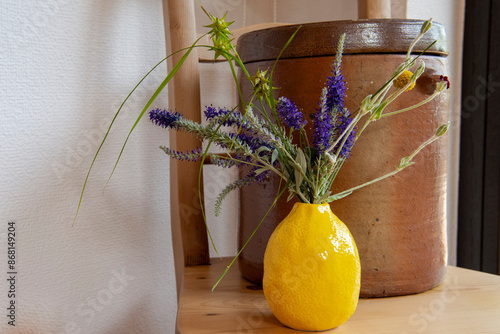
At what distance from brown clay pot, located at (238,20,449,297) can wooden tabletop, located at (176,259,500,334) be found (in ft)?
0.10

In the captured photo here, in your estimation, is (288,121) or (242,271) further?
(242,271)

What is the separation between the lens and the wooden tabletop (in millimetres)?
481

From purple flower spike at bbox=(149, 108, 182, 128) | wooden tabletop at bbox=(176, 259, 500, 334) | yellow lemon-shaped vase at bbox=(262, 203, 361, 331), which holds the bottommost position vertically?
wooden tabletop at bbox=(176, 259, 500, 334)

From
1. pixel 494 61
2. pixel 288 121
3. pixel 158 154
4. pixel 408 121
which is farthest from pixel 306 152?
pixel 494 61

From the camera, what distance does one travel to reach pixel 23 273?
67cm

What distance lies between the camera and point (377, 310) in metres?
0.52

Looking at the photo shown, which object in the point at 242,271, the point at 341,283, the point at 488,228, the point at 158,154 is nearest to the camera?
the point at 341,283

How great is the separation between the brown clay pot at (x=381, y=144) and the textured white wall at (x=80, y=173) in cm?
28

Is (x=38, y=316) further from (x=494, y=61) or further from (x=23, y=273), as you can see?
(x=494, y=61)

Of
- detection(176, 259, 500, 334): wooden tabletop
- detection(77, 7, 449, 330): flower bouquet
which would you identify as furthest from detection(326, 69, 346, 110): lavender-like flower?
detection(176, 259, 500, 334): wooden tabletop

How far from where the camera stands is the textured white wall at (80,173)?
0.65 metres

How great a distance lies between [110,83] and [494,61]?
70 centimetres

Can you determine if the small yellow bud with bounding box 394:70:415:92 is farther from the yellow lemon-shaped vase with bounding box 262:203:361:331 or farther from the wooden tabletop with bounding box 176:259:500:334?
the wooden tabletop with bounding box 176:259:500:334

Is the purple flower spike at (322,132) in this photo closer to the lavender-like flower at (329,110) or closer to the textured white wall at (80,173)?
the lavender-like flower at (329,110)
